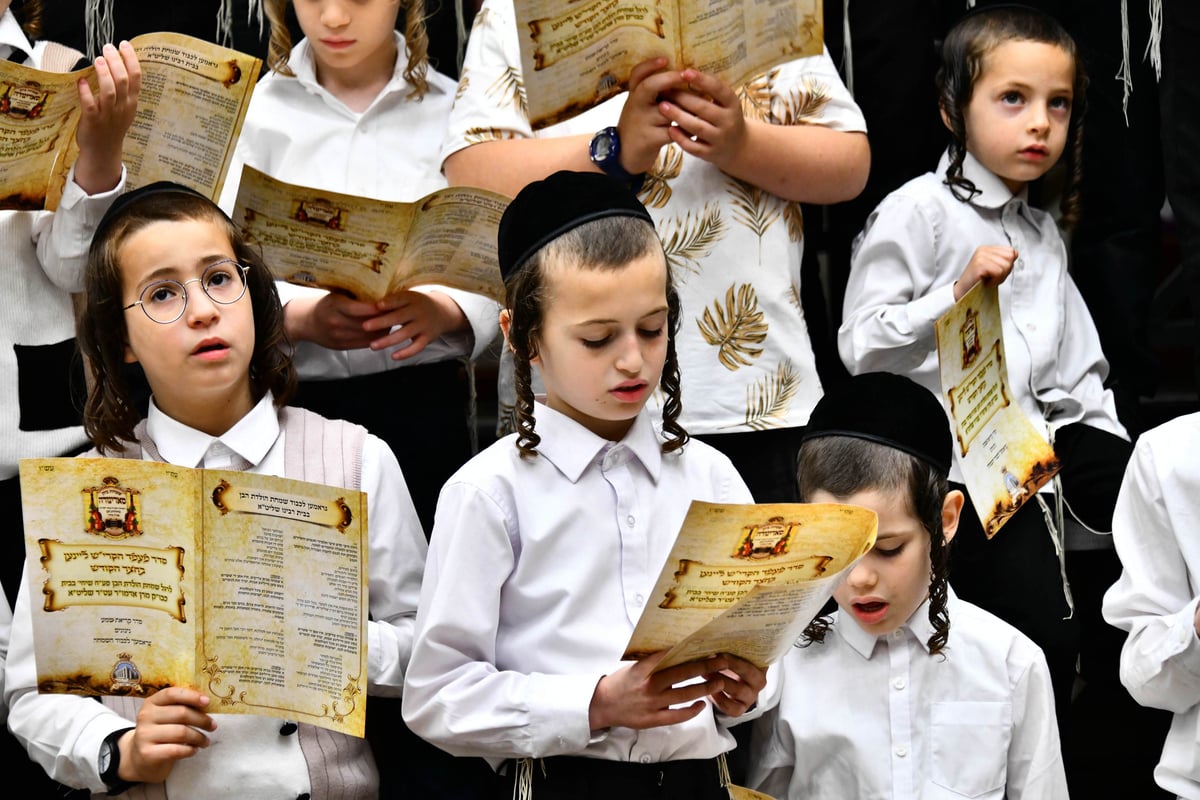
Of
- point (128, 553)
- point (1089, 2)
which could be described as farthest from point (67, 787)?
point (1089, 2)

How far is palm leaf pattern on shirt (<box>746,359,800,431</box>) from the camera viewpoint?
2.79 m

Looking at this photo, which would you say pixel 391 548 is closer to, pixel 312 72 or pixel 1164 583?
pixel 312 72

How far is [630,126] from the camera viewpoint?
2641 millimetres

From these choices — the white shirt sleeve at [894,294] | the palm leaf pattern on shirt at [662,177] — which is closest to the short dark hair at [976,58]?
the white shirt sleeve at [894,294]

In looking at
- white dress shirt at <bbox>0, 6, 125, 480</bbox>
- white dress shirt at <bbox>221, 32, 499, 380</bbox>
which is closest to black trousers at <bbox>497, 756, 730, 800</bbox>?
white dress shirt at <bbox>0, 6, 125, 480</bbox>

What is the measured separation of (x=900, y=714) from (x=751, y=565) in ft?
2.04

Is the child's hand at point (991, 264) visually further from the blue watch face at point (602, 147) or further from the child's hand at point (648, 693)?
the child's hand at point (648, 693)

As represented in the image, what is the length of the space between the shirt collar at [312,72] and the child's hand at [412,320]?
17.7 inches

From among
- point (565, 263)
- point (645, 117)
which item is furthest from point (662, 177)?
point (565, 263)

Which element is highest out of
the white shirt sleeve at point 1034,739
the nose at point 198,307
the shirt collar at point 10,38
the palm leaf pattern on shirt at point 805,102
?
the shirt collar at point 10,38

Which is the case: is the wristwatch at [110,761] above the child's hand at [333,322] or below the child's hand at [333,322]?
below

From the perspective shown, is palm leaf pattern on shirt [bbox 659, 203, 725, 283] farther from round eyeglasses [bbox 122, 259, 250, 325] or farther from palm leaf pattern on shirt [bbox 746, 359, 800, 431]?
round eyeglasses [bbox 122, 259, 250, 325]

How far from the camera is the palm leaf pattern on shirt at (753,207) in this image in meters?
2.82

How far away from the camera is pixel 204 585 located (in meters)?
2.18
